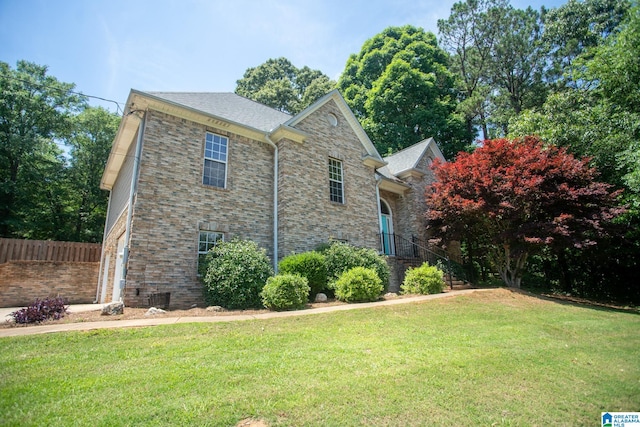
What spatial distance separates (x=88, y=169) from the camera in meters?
22.8

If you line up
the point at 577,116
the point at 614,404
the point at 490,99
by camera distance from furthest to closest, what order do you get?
the point at 490,99 < the point at 577,116 < the point at 614,404

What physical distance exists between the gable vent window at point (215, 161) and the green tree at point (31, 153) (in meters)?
15.8

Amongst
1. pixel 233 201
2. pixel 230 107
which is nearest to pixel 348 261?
pixel 233 201

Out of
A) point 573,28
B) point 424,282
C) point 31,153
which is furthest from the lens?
point 573,28

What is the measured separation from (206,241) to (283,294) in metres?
3.50

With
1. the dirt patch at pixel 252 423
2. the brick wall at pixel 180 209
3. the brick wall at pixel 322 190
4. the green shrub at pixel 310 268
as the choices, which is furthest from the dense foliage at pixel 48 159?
the dirt patch at pixel 252 423

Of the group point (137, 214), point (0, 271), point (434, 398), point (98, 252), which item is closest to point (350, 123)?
point (137, 214)

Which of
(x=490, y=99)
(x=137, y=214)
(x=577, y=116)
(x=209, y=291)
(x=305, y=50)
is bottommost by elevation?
(x=209, y=291)

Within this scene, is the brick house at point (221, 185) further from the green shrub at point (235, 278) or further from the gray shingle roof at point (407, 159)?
the gray shingle roof at point (407, 159)

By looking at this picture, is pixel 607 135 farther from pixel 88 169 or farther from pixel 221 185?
pixel 88 169

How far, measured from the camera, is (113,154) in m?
12.3

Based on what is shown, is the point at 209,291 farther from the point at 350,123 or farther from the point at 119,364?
the point at 350,123

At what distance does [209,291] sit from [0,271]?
30.1 ft

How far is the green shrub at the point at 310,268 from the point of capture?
30.4 ft
